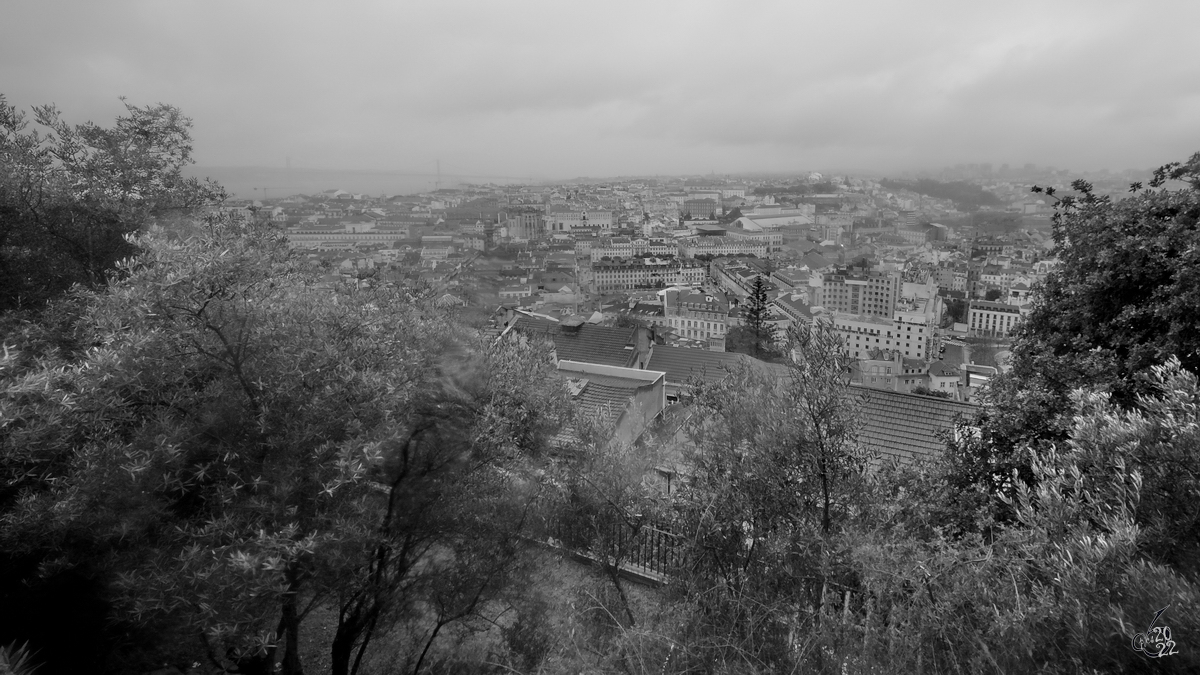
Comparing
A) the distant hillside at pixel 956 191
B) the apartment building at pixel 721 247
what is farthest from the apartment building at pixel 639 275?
the distant hillside at pixel 956 191

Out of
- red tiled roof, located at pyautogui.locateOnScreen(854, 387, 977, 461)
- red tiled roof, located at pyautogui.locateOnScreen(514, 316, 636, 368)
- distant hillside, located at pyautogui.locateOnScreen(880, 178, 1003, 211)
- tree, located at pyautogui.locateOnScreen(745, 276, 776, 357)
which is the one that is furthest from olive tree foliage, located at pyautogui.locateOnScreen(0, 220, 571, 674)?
distant hillside, located at pyautogui.locateOnScreen(880, 178, 1003, 211)

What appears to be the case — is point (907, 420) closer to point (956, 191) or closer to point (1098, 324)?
point (1098, 324)

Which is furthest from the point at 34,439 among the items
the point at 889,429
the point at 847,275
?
the point at 847,275

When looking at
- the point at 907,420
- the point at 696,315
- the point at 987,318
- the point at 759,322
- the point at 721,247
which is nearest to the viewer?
the point at 907,420

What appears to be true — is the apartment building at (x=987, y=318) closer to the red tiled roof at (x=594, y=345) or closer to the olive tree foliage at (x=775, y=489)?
the red tiled roof at (x=594, y=345)

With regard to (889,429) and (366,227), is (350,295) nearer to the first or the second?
(889,429)

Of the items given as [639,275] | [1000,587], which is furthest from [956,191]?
[1000,587]
